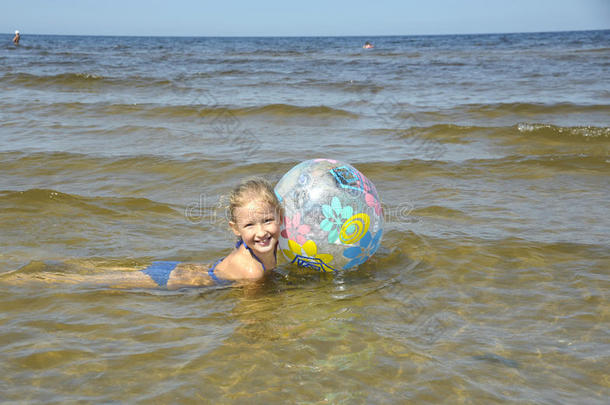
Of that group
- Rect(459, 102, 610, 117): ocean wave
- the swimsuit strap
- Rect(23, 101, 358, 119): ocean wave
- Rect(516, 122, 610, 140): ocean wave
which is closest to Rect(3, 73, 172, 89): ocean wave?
Rect(23, 101, 358, 119): ocean wave

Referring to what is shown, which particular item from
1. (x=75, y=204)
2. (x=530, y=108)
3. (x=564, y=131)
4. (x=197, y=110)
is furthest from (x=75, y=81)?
(x=564, y=131)

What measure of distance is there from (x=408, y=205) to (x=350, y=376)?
12.3ft

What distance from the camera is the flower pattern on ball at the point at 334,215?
4469 millimetres

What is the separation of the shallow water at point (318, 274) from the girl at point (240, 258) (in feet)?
0.45

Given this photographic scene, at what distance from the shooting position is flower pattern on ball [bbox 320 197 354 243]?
4469 millimetres

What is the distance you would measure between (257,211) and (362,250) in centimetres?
88

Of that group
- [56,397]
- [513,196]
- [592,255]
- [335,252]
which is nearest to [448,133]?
[513,196]

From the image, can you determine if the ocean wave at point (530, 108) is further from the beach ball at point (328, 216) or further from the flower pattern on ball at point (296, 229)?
the flower pattern on ball at point (296, 229)

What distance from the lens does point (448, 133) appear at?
34.7 ft

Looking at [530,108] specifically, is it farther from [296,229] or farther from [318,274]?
[296,229]

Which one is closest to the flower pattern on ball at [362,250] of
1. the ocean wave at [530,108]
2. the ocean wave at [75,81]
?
the ocean wave at [530,108]

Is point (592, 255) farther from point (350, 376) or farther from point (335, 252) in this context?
point (350, 376)

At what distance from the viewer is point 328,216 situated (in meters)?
4.46

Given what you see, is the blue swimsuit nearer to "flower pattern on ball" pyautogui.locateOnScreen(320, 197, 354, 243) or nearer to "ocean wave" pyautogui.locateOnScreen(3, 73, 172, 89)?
"flower pattern on ball" pyautogui.locateOnScreen(320, 197, 354, 243)
